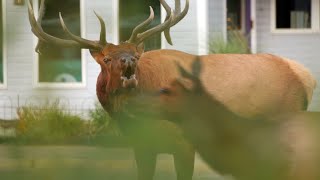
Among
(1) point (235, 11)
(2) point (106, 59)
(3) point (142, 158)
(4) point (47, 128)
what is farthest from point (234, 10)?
(4) point (47, 128)

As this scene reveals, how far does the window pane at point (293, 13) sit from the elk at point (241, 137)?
15966mm

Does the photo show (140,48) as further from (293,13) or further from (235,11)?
(293,13)

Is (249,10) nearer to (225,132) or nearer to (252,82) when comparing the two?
(252,82)

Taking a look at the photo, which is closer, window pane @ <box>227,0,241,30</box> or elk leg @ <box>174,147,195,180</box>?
elk leg @ <box>174,147,195,180</box>

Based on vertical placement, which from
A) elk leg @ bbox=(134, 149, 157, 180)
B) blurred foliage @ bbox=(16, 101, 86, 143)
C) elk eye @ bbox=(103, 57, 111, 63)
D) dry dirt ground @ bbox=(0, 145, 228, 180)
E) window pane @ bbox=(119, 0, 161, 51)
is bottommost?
elk eye @ bbox=(103, 57, 111, 63)

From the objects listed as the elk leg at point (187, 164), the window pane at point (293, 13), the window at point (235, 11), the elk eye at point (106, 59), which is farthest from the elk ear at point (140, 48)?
the window pane at point (293, 13)

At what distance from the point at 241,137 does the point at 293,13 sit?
16728 millimetres

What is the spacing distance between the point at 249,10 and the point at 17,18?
51.9 feet

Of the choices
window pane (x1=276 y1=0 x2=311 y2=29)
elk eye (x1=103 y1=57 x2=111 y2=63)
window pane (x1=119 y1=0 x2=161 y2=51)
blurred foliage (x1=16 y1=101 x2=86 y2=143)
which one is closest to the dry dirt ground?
blurred foliage (x1=16 y1=101 x2=86 y2=143)

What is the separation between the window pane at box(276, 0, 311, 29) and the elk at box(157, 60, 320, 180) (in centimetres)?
1597

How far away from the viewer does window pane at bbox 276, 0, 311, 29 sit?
17375 mm

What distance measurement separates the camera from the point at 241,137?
1377 millimetres

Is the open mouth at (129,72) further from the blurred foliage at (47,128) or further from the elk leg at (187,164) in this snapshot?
the blurred foliage at (47,128)

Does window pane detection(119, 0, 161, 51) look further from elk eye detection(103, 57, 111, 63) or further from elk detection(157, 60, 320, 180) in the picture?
elk eye detection(103, 57, 111, 63)
